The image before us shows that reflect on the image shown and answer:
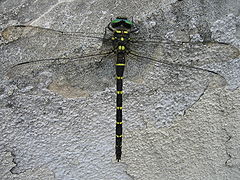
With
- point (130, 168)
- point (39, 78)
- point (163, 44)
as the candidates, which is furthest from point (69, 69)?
point (130, 168)

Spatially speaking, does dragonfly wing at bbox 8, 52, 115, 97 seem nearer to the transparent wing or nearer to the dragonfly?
the dragonfly

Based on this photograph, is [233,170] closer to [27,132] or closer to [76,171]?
[76,171]

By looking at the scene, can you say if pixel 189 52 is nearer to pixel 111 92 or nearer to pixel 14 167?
pixel 111 92

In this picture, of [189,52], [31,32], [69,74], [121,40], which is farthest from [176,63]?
[31,32]

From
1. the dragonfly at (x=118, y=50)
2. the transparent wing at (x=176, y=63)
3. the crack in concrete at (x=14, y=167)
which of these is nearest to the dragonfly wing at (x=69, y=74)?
the dragonfly at (x=118, y=50)

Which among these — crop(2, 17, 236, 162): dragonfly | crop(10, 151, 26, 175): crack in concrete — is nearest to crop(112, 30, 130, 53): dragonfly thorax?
crop(2, 17, 236, 162): dragonfly

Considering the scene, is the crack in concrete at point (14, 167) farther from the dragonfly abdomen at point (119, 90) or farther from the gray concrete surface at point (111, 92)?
the dragonfly abdomen at point (119, 90)

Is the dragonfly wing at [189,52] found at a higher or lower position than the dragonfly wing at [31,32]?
lower

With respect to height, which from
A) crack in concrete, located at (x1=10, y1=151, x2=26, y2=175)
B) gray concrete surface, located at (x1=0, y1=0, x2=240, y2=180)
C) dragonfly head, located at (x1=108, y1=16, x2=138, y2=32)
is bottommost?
crack in concrete, located at (x1=10, y1=151, x2=26, y2=175)
